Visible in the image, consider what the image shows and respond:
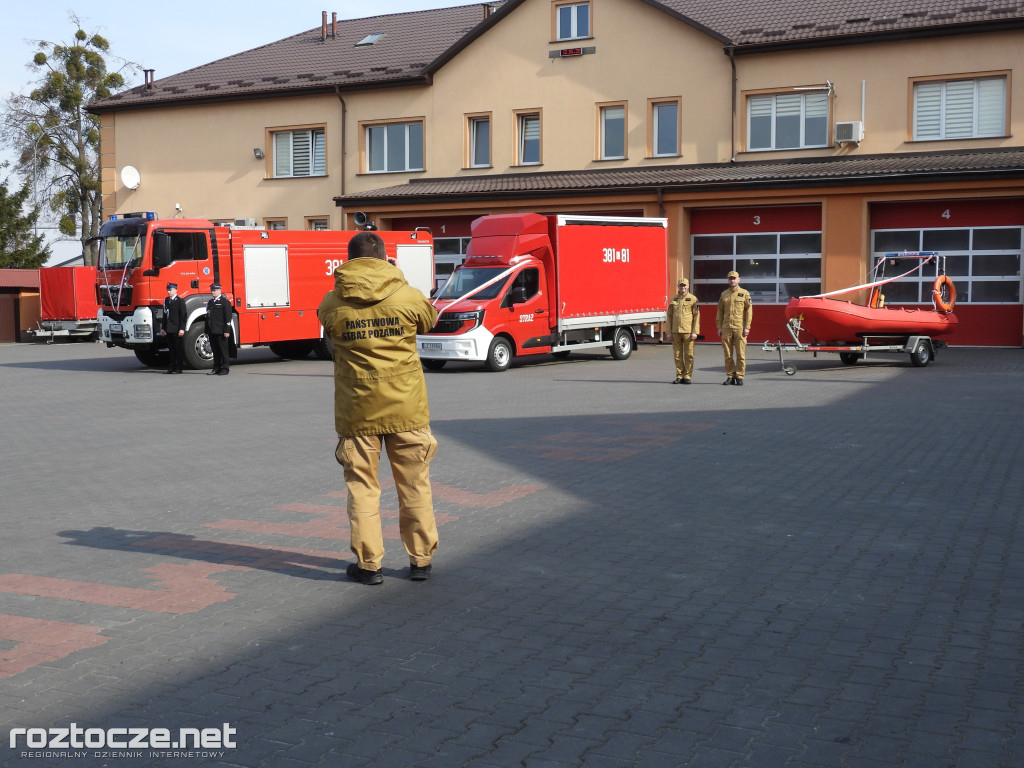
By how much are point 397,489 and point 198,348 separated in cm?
1836

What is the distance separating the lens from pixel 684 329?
1888cm

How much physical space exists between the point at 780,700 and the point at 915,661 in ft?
2.64

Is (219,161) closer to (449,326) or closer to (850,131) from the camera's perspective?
(449,326)

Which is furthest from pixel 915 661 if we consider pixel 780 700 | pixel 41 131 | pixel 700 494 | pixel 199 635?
pixel 41 131

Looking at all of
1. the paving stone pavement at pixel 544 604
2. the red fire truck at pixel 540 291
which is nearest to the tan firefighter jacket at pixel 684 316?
the red fire truck at pixel 540 291

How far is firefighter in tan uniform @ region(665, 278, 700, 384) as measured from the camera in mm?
18891

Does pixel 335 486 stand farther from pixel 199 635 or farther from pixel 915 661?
pixel 915 661

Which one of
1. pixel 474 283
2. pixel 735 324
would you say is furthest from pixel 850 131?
pixel 735 324

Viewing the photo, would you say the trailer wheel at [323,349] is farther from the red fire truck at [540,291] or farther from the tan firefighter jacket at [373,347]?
the tan firefighter jacket at [373,347]

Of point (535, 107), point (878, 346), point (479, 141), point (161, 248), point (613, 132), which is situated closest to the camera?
point (878, 346)

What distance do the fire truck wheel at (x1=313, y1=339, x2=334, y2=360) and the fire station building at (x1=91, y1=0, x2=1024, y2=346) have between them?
6.35 m

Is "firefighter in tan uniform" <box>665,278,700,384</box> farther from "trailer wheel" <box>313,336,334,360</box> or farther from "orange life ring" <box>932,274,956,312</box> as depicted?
"trailer wheel" <box>313,336,334,360</box>

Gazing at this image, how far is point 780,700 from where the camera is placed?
4461 mm

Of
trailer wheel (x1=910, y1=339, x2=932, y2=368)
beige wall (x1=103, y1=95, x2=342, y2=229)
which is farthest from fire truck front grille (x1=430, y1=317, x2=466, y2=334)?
beige wall (x1=103, y1=95, x2=342, y2=229)
